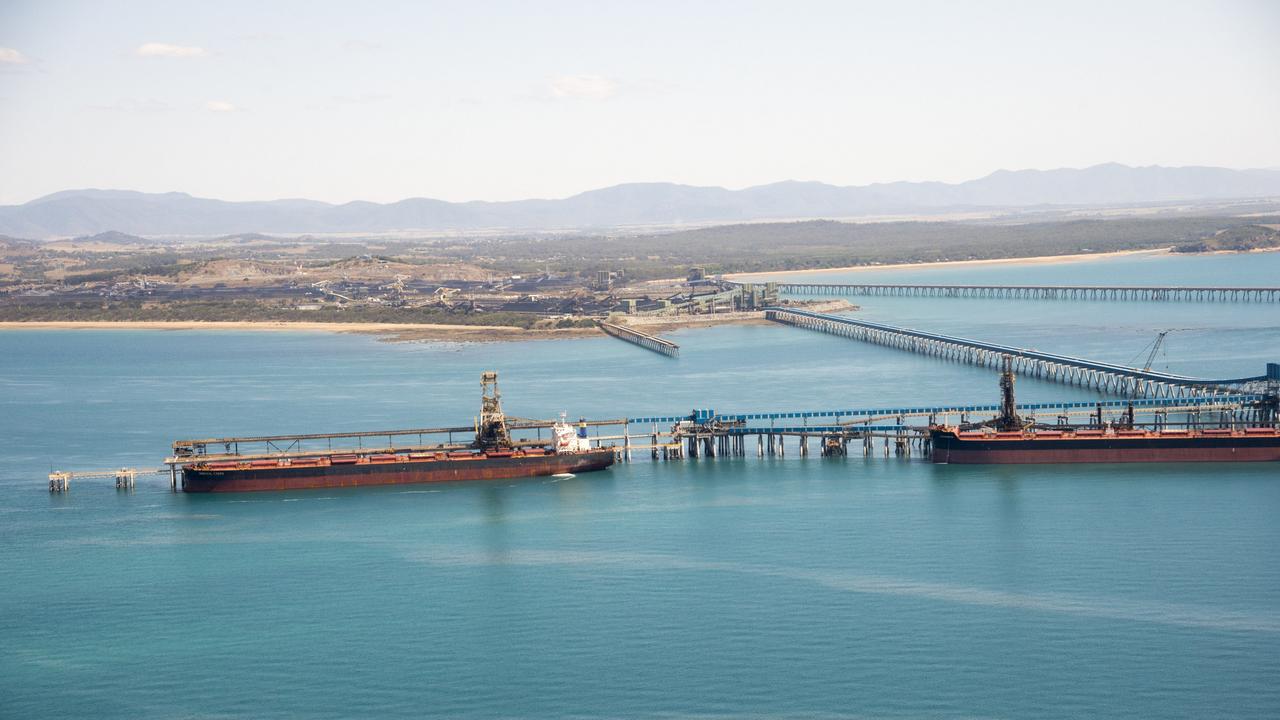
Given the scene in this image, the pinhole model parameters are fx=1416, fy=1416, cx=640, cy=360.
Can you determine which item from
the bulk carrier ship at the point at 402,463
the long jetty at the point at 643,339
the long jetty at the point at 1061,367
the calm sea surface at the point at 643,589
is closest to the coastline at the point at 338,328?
the long jetty at the point at 643,339

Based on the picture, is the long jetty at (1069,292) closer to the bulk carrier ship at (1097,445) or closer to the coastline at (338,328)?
the coastline at (338,328)

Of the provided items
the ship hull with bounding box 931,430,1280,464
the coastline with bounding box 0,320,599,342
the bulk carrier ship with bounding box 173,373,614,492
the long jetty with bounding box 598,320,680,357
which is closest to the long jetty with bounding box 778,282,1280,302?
the long jetty with bounding box 598,320,680,357

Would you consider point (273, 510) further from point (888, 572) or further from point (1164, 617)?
point (1164, 617)

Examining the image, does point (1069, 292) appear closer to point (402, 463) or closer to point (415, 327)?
point (415, 327)

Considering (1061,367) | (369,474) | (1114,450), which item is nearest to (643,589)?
(369,474)

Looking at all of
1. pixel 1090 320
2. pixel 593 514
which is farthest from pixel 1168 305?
pixel 593 514

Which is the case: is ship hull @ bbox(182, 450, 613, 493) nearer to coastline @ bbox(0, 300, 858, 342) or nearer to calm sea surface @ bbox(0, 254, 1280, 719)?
calm sea surface @ bbox(0, 254, 1280, 719)
